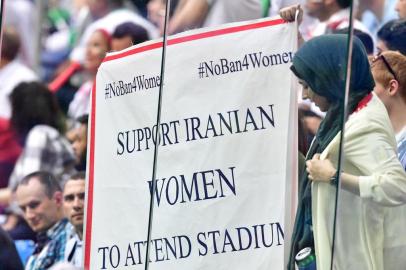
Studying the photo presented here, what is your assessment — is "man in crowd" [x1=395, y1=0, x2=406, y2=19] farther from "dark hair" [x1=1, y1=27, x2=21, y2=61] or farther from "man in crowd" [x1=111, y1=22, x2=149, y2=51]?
"dark hair" [x1=1, y1=27, x2=21, y2=61]

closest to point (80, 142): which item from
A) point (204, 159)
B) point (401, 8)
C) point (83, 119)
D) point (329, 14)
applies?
point (83, 119)

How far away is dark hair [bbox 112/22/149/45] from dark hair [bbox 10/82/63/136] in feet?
1.08

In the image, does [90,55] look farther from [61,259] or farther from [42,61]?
[61,259]

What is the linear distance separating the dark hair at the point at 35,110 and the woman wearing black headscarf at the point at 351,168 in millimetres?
954

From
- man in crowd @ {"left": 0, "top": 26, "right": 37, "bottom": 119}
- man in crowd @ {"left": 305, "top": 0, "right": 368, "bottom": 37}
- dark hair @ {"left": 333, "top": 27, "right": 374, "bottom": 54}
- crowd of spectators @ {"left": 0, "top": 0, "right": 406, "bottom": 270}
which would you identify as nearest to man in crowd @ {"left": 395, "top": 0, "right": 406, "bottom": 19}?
crowd of spectators @ {"left": 0, "top": 0, "right": 406, "bottom": 270}

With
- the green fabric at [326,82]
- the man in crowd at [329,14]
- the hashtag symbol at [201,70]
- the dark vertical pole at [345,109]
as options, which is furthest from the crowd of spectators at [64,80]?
the dark vertical pole at [345,109]

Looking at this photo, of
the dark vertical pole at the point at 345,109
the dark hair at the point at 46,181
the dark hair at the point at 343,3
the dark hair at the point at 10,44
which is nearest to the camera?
the dark vertical pole at the point at 345,109

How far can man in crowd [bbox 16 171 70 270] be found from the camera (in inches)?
199

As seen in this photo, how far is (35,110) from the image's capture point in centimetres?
512

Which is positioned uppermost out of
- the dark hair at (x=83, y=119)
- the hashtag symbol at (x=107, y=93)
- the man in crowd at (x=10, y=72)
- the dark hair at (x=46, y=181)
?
the man in crowd at (x=10, y=72)

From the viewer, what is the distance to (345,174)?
14.9 ft

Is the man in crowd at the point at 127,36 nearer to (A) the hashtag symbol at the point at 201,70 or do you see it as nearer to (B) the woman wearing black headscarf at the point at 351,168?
(A) the hashtag symbol at the point at 201,70

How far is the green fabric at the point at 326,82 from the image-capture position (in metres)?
4.60

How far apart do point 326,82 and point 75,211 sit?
3.64 ft
